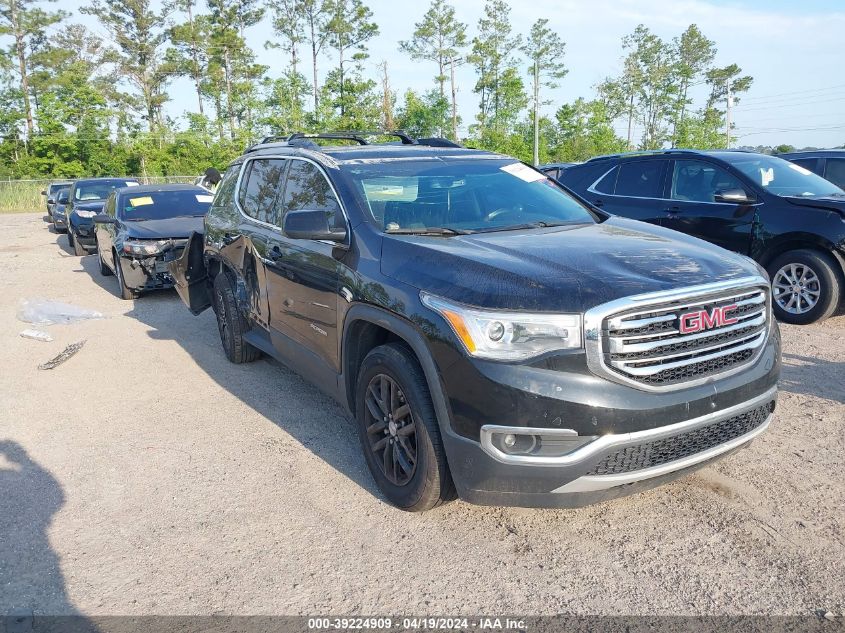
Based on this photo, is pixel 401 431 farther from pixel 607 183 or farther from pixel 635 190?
pixel 607 183

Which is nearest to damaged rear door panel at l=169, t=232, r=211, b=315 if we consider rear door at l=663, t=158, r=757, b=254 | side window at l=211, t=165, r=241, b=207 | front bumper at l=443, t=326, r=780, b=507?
side window at l=211, t=165, r=241, b=207

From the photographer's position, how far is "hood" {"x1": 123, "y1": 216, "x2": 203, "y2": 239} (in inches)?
358

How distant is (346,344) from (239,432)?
141 centimetres

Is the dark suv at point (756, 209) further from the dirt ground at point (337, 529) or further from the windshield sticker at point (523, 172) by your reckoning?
the windshield sticker at point (523, 172)

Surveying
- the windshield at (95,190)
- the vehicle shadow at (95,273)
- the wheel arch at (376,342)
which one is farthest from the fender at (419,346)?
the windshield at (95,190)

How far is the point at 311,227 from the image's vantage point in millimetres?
3635

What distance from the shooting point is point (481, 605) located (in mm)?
2715

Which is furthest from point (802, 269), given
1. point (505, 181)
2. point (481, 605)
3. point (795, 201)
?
point (481, 605)

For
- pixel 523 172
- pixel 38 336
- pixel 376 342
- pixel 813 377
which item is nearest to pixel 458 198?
pixel 523 172

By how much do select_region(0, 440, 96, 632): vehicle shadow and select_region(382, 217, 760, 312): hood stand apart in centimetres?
207

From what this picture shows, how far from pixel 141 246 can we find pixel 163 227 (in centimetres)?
54

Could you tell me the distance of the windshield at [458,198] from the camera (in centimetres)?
384

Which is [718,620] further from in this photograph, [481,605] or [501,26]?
[501,26]

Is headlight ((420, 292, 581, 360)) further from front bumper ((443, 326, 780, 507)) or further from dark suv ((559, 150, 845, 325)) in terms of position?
dark suv ((559, 150, 845, 325))
